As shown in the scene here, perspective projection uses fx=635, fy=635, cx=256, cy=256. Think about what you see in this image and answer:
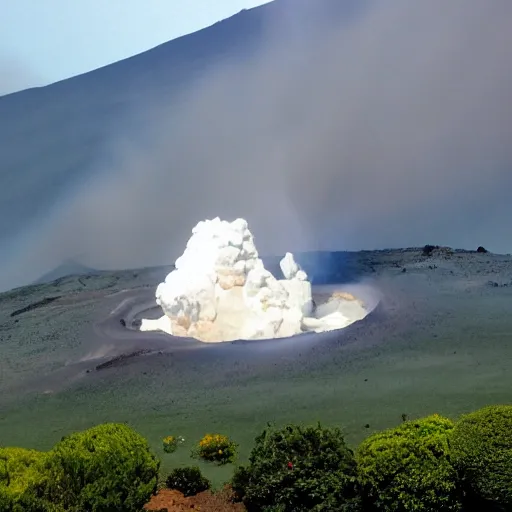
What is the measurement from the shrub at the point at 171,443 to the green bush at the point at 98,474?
1.53 metres

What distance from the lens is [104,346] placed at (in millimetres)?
13305

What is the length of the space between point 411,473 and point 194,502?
2484 mm

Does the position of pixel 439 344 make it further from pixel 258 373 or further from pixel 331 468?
pixel 331 468

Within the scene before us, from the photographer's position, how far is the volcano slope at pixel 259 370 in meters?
9.09

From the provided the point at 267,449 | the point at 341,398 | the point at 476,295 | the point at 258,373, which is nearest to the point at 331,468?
the point at 267,449

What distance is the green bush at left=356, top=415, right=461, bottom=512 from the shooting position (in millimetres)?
6094

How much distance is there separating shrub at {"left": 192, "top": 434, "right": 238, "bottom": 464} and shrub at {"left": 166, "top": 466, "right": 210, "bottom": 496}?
0.60m

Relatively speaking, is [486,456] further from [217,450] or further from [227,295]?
[227,295]

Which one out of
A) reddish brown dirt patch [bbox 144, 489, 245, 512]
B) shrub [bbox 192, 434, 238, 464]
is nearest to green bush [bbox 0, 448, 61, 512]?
reddish brown dirt patch [bbox 144, 489, 245, 512]

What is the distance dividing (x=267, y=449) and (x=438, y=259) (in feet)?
44.3

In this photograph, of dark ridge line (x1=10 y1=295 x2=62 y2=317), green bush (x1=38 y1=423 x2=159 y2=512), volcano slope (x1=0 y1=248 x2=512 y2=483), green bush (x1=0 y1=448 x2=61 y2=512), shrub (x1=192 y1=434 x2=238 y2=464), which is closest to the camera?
green bush (x1=0 y1=448 x2=61 y2=512)

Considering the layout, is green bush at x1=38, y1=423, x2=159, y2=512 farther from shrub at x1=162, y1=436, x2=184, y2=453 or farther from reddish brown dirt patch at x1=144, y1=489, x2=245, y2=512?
shrub at x1=162, y1=436, x2=184, y2=453

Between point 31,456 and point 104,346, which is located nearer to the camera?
point 31,456

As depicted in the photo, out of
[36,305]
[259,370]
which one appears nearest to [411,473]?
[259,370]
